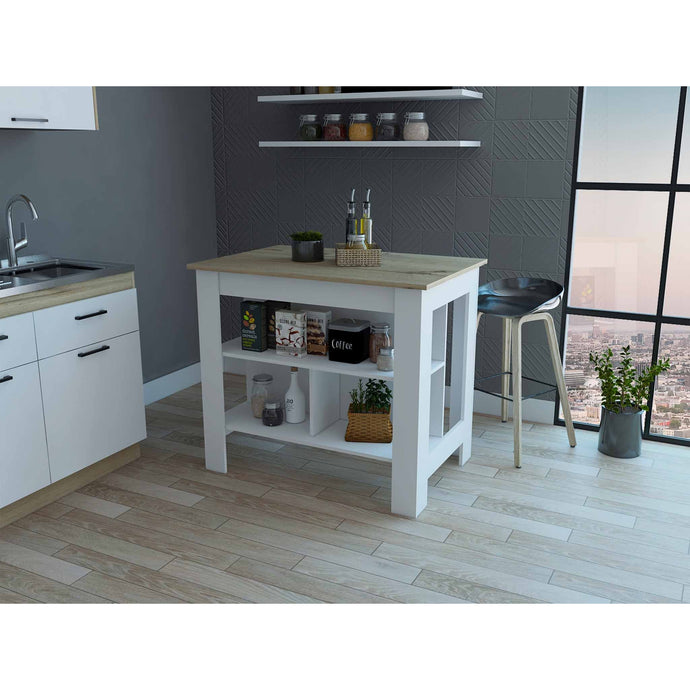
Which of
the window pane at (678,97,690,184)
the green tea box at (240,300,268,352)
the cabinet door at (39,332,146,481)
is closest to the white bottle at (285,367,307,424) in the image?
the green tea box at (240,300,268,352)

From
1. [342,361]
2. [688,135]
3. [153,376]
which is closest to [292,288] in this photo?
[342,361]

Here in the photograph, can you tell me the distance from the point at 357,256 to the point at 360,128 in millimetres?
1238

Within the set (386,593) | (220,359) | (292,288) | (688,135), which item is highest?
(688,135)

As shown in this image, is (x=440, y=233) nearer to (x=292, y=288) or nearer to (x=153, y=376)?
(x=292, y=288)

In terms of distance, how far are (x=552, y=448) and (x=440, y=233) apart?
1340 millimetres

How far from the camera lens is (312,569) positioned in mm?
2559

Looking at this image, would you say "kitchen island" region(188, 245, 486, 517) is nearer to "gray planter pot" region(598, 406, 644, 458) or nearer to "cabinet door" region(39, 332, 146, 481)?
"cabinet door" region(39, 332, 146, 481)

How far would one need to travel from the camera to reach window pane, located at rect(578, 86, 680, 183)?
3471 mm

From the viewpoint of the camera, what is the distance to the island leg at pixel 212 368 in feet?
10.4

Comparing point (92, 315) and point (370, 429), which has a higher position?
point (92, 315)

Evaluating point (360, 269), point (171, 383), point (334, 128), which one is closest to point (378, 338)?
point (360, 269)

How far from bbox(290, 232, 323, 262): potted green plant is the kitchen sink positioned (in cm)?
75

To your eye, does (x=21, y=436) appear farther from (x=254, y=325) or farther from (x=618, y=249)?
(x=618, y=249)

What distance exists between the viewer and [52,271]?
132 inches
